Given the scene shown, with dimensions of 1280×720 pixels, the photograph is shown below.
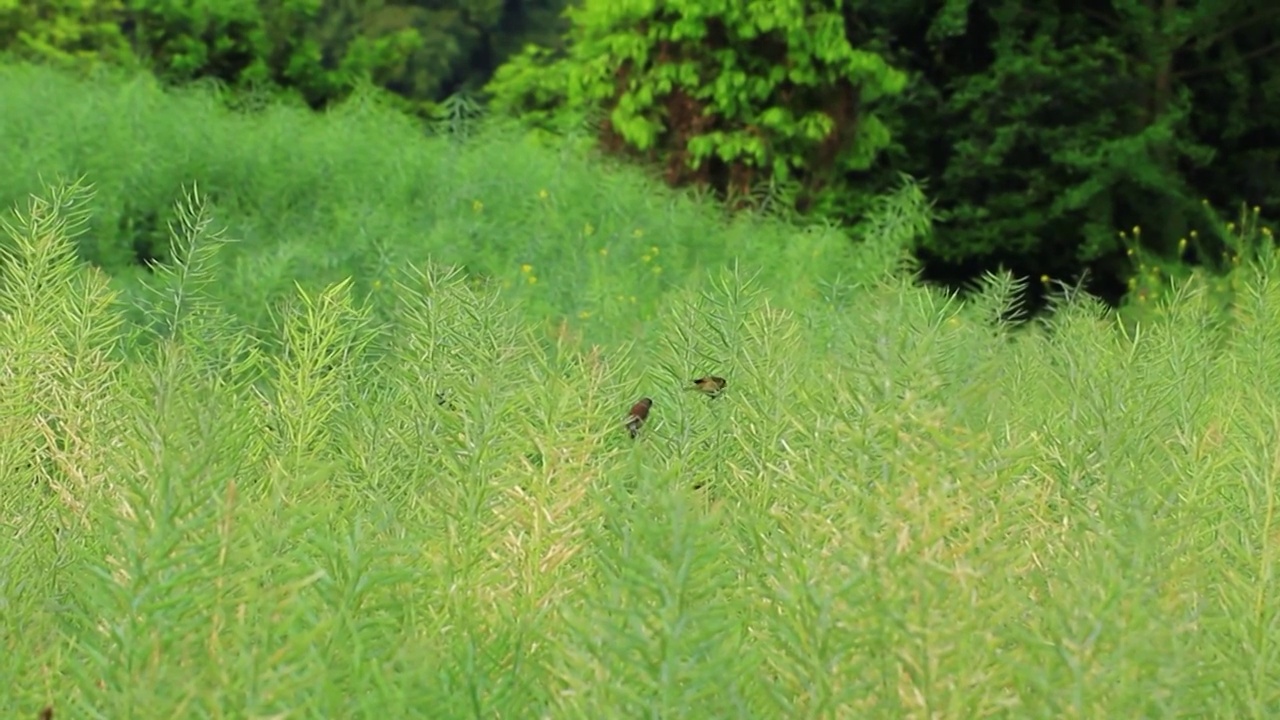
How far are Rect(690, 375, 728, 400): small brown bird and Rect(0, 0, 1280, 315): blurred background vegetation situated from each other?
6.77m

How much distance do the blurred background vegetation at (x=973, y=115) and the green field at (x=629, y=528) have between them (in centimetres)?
682

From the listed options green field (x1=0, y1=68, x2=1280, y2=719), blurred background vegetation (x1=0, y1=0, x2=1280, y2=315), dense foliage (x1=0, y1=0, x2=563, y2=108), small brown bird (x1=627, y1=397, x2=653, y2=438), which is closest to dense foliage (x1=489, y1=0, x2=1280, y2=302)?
blurred background vegetation (x1=0, y1=0, x2=1280, y2=315)

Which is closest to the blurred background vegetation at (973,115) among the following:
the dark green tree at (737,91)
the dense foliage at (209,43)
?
the dark green tree at (737,91)

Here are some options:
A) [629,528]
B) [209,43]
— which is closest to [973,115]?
[209,43]

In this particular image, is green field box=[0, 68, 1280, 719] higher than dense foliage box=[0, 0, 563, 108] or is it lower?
higher

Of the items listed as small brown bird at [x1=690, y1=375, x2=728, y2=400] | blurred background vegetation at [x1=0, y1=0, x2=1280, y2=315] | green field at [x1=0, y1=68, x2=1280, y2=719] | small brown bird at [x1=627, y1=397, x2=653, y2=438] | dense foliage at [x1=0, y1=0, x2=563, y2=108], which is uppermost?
green field at [x1=0, y1=68, x2=1280, y2=719]

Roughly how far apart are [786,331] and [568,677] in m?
1.08

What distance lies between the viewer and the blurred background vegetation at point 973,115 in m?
9.23

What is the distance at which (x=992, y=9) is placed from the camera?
392 inches

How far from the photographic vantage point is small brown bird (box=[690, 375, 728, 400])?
5.95 ft

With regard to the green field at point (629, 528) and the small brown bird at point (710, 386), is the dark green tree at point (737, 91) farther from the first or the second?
the small brown bird at point (710, 386)

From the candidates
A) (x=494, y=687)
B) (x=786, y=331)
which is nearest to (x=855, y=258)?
(x=786, y=331)

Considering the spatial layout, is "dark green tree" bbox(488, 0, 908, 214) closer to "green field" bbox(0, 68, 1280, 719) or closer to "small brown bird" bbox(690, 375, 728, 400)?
"green field" bbox(0, 68, 1280, 719)

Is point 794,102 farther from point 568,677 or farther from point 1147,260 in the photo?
point 568,677
